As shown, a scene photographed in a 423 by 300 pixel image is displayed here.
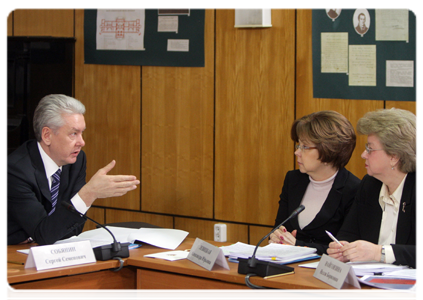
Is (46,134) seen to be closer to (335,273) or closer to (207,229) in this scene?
(335,273)

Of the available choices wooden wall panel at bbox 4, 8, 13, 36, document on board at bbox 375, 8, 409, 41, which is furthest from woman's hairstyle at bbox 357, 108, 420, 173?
wooden wall panel at bbox 4, 8, 13, 36

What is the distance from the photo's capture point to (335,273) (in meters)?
1.84

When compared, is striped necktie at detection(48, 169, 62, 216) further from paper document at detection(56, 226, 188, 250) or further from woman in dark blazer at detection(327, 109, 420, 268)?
woman in dark blazer at detection(327, 109, 420, 268)

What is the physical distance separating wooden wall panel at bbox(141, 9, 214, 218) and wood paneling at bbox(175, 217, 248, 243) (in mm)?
68

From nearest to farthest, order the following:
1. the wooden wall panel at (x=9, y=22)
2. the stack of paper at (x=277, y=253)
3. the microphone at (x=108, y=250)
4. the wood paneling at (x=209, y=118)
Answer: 1. the stack of paper at (x=277, y=253)
2. the microphone at (x=108, y=250)
3. the wood paneling at (x=209, y=118)
4. the wooden wall panel at (x=9, y=22)

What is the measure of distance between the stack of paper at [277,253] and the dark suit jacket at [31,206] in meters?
0.75

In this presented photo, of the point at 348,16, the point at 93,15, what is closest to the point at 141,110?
the point at 93,15

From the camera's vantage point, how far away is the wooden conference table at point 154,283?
1863 mm

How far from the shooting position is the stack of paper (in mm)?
2166

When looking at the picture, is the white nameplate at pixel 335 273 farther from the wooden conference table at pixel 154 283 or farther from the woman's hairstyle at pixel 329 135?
the woman's hairstyle at pixel 329 135

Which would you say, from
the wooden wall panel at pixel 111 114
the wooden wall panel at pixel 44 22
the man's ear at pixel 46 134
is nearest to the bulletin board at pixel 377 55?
the wooden wall panel at pixel 111 114

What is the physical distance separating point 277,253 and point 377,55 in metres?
1.77

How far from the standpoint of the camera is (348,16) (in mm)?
3463

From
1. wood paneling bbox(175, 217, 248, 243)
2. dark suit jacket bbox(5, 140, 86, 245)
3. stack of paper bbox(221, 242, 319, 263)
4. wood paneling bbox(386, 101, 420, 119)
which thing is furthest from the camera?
wood paneling bbox(175, 217, 248, 243)
